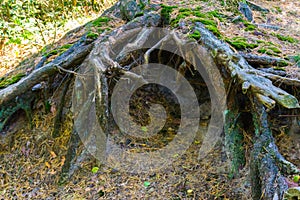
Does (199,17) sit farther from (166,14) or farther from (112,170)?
(112,170)

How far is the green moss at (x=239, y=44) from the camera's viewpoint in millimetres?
3182

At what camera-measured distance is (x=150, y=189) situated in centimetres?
288

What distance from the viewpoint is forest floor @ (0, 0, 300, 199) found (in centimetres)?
280

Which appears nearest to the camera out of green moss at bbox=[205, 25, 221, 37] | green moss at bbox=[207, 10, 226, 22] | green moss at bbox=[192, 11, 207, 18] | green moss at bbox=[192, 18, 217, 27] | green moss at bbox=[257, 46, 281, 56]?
green moss at bbox=[257, 46, 281, 56]

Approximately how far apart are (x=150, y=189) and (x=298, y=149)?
1.42 meters

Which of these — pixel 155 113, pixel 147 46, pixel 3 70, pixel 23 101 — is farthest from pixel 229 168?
pixel 3 70

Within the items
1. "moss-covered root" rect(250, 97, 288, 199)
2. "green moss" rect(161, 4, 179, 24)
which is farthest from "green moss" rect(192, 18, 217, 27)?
"moss-covered root" rect(250, 97, 288, 199)

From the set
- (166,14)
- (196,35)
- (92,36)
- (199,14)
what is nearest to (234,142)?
(196,35)

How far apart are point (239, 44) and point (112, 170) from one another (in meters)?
1.86

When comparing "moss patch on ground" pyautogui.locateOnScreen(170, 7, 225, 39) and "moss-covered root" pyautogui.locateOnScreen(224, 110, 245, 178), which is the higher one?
"moss patch on ground" pyautogui.locateOnScreen(170, 7, 225, 39)

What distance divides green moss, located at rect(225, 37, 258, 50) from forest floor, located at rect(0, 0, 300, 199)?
50 millimetres

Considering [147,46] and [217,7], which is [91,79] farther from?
[217,7]

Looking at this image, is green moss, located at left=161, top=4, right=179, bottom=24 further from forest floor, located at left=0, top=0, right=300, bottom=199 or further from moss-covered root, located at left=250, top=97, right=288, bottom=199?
moss-covered root, located at left=250, top=97, right=288, bottom=199

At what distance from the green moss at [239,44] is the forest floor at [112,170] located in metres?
0.05
